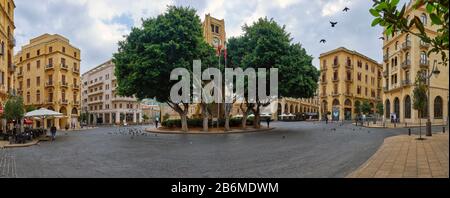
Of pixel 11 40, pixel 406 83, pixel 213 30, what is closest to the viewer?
pixel 11 40

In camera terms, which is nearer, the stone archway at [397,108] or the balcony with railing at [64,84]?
the stone archway at [397,108]

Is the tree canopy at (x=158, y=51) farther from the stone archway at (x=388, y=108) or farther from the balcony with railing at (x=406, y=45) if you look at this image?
the stone archway at (x=388, y=108)

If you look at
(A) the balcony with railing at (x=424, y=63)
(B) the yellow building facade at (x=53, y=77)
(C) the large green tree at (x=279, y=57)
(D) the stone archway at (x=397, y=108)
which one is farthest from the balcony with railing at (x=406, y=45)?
(B) the yellow building facade at (x=53, y=77)

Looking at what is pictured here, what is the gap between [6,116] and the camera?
22.1m

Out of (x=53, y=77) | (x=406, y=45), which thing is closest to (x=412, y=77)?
(x=406, y=45)

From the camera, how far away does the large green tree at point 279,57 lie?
27.8m

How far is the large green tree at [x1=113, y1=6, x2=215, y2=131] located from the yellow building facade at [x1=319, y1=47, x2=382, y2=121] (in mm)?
45721

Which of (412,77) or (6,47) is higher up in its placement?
(6,47)

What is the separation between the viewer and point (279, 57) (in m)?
27.9

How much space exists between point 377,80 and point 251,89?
64.7m

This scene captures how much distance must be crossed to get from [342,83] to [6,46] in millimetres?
59450

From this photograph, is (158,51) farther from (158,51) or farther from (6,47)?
(6,47)

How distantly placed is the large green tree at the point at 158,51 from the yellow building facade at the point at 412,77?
26271 mm
